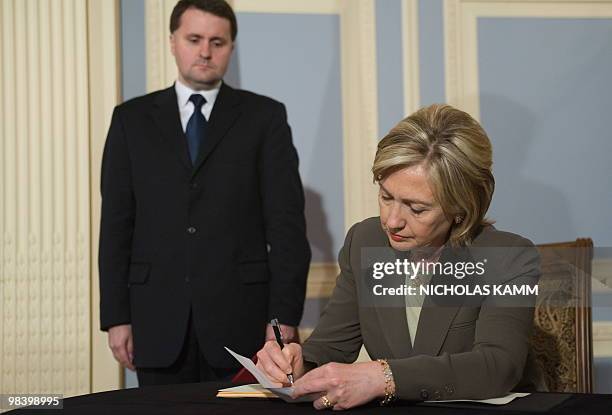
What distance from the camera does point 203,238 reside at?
359cm

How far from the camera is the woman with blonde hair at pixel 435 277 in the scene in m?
2.15

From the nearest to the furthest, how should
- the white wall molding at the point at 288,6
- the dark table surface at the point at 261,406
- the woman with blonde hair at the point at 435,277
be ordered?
the dark table surface at the point at 261,406 → the woman with blonde hair at the point at 435,277 → the white wall molding at the point at 288,6

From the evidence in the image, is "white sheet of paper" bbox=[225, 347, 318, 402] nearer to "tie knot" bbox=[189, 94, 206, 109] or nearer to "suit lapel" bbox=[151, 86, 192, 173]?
"suit lapel" bbox=[151, 86, 192, 173]

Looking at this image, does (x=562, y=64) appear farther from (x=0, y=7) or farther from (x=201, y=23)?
(x=0, y=7)

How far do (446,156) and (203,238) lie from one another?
1.49 metres

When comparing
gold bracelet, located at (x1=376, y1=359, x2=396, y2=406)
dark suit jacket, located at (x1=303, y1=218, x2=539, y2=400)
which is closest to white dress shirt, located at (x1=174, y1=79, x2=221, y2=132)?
dark suit jacket, located at (x1=303, y1=218, x2=539, y2=400)

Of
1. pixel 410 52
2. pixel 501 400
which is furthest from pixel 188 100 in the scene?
pixel 501 400

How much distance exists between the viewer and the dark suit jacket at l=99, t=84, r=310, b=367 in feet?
11.6

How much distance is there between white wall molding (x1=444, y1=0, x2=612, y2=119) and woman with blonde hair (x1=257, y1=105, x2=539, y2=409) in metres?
2.24

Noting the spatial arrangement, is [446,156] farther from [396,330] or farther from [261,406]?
[261,406]

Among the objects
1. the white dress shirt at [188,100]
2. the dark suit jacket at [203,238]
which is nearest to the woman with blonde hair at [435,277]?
the dark suit jacket at [203,238]

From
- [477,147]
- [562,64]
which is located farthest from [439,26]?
[477,147]

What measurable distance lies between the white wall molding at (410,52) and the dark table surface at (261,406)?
107 inches

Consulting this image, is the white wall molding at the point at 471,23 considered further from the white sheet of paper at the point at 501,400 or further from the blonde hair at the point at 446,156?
the white sheet of paper at the point at 501,400
